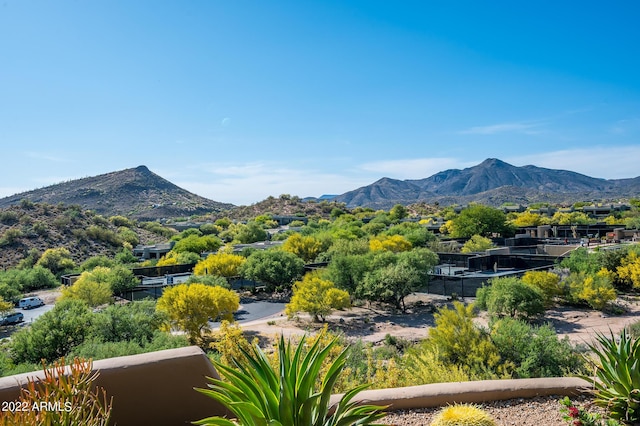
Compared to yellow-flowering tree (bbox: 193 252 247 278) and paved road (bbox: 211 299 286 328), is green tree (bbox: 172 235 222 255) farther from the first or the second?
paved road (bbox: 211 299 286 328)

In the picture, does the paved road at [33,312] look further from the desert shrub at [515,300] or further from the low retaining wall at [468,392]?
the low retaining wall at [468,392]

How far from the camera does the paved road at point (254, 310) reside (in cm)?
3000

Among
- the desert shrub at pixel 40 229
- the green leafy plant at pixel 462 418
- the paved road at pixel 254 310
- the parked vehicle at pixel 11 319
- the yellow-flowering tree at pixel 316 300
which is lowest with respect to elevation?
the paved road at pixel 254 310

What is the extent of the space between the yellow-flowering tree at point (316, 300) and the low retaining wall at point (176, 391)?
22.0m

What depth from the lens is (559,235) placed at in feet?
211

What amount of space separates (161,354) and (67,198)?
137059 millimetres

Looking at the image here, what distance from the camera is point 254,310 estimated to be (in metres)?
32.6

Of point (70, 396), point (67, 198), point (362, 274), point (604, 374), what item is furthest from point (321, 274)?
point (67, 198)

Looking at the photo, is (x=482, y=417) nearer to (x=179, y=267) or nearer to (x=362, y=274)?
(x=362, y=274)

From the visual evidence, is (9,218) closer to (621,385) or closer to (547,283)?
(547,283)

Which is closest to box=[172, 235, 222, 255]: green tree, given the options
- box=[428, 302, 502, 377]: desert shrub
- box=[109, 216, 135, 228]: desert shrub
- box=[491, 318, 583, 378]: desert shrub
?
box=[109, 216, 135, 228]: desert shrub

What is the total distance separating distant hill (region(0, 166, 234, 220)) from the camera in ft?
402

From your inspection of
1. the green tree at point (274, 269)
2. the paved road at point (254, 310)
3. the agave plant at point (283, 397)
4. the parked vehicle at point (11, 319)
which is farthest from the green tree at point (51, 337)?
the green tree at point (274, 269)

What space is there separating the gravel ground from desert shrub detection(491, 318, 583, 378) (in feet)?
27.1
